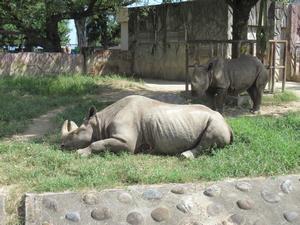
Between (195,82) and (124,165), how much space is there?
12.0ft

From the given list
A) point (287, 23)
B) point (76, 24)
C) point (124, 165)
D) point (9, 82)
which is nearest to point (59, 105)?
point (9, 82)

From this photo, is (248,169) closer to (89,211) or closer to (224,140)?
(224,140)

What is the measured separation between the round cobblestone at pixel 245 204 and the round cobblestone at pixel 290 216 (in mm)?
348

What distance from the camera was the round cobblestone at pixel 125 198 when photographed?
5.20 metres

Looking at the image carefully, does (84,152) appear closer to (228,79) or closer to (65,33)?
(228,79)

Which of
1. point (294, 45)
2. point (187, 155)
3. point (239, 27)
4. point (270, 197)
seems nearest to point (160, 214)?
point (270, 197)

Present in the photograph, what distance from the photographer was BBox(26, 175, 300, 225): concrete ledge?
503cm

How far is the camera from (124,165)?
20.0ft

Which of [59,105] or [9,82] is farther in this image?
[9,82]

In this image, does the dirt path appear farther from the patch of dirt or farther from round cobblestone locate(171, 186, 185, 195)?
round cobblestone locate(171, 186, 185, 195)

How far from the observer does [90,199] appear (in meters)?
5.16

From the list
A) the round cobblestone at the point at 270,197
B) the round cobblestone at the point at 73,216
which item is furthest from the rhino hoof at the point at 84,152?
the round cobblestone at the point at 270,197

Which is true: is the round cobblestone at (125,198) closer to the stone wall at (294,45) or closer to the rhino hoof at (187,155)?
the rhino hoof at (187,155)

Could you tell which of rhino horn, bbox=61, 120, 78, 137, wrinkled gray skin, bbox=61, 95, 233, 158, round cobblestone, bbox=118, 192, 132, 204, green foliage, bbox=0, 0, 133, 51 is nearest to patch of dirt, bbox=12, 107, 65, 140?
rhino horn, bbox=61, 120, 78, 137
